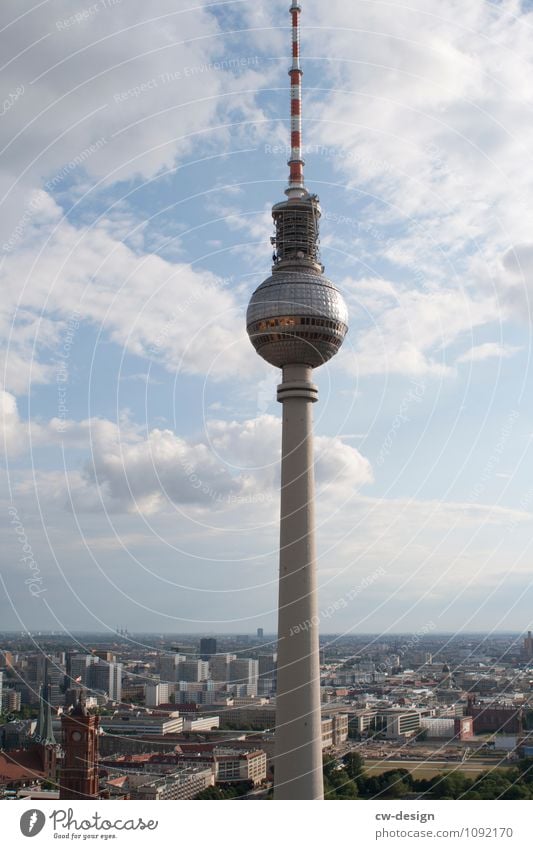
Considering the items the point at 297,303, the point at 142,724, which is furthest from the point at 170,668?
the point at 297,303

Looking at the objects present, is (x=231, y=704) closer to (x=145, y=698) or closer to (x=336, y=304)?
(x=145, y=698)

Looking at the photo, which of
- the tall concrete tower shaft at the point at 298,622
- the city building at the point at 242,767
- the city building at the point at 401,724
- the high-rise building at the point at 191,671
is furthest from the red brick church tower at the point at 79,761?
the high-rise building at the point at 191,671

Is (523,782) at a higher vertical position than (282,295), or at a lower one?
lower

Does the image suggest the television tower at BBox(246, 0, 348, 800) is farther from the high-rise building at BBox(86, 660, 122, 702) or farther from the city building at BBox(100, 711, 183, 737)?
the high-rise building at BBox(86, 660, 122, 702)

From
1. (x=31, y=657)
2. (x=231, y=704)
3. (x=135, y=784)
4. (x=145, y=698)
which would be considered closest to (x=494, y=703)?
(x=231, y=704)

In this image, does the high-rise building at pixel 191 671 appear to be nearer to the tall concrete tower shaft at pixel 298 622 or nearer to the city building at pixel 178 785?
the city building at pixel 178 785

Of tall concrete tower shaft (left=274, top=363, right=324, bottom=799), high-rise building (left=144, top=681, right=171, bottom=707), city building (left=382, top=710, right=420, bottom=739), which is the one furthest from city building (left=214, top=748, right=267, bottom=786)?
high-rise building (left=144, top=681, right=171, bottom=707)

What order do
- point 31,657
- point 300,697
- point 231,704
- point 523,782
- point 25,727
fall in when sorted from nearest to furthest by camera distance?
point 300,697
point 523,782
point 25,727
point 231,704
point 31,657
